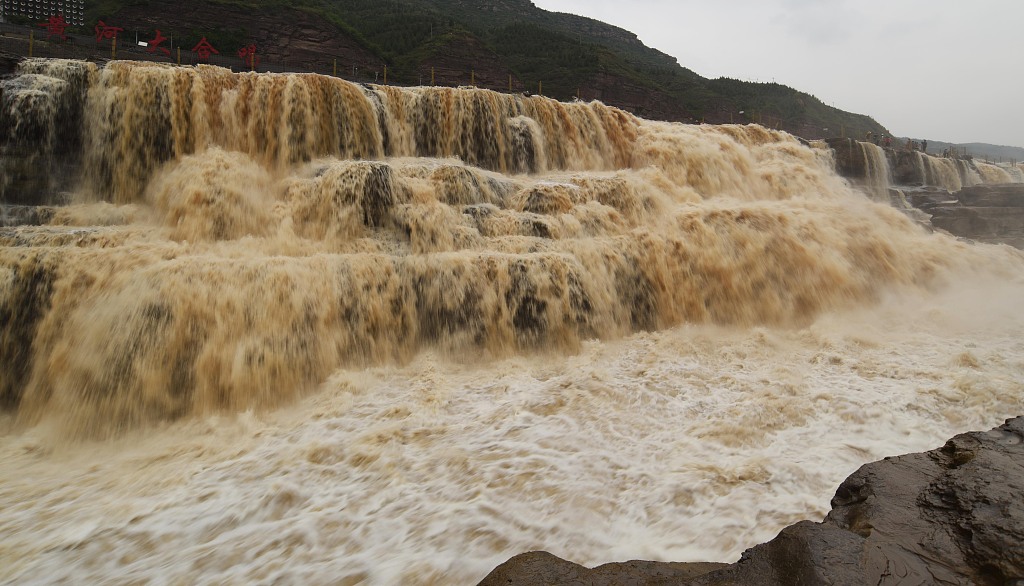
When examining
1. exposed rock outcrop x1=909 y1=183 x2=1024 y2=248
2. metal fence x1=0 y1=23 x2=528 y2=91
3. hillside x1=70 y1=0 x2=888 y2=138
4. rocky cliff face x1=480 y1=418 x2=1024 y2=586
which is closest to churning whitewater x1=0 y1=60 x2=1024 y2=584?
rocky cliff face x1=480 y1=418 x2=1024 y2=586

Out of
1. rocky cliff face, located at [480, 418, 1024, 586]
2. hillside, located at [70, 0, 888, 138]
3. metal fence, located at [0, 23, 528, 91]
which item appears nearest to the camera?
rocky cliff face, located at [480, 418, 1024, 586]

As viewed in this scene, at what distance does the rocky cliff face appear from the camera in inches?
73.9

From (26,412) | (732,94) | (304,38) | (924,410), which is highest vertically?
(732,94)

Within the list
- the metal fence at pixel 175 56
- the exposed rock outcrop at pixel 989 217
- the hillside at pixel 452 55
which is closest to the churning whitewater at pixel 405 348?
the exposed rock outcrop at pixel 989 217

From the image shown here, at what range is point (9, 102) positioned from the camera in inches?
301

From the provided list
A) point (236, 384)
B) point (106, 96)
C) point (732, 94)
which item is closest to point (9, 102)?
point (106, 96)

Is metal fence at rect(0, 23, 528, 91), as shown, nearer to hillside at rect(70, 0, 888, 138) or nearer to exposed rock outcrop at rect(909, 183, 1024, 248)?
hillside at rect(70, 0, 888, 138)

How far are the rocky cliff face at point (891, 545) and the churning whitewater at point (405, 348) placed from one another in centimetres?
50

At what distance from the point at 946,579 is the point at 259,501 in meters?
3.59

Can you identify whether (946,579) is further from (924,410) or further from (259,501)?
(259,501)

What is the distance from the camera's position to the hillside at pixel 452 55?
1331 inches

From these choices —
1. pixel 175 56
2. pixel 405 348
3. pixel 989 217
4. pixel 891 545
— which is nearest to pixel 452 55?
pixel 175 56

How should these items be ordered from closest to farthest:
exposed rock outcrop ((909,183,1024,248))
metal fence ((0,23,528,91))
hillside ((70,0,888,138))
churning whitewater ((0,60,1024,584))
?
churning whitewater ((0,60,1024,584)) → exposed rock outcrop ((909,183,1024,248)) → metal fence ((0,23,528,91)) → hillside ((70,0,888,138))

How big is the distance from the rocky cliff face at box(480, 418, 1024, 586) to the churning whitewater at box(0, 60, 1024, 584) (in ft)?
1.63
